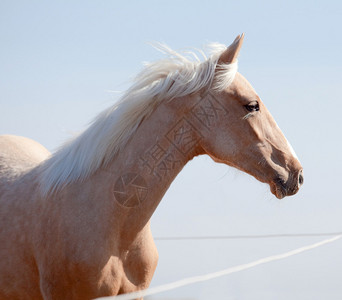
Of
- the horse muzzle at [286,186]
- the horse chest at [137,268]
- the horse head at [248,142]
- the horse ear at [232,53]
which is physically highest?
the horse ear at [232,53]

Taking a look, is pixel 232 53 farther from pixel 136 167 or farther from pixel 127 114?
pixel 136 167

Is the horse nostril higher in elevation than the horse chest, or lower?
higher

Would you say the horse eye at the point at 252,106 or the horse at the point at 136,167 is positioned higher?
the horse eye at the point at 252,106

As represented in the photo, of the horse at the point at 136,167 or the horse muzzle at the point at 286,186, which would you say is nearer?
the horse at the point at 136,167

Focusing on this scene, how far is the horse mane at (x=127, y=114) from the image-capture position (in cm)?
270

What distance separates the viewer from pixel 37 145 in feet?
13.5

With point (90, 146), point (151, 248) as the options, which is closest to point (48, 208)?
point (90, 146)

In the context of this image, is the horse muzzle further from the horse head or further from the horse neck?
the horse neck

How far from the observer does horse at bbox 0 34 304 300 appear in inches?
102

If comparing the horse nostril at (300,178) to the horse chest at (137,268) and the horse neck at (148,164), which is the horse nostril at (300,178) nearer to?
the horse neck at (148,164)

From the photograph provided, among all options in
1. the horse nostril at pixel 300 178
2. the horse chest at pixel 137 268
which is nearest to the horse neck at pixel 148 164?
the horse chest at pixel 137 268

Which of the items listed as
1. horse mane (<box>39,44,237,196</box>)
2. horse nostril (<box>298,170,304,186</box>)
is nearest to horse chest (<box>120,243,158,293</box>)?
horse mane (<box>39,44,237,196</box>)

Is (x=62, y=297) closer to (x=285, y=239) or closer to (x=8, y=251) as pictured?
(x=8, y=251)

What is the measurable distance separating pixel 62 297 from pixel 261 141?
4.40ft
